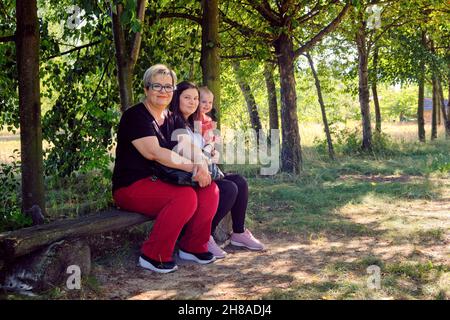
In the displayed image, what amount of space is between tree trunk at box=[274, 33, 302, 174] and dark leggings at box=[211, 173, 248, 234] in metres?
5.84

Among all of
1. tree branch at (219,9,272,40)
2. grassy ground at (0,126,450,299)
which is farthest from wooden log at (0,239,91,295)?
tree branch at (219,9,272,40)

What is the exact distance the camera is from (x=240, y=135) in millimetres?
16000

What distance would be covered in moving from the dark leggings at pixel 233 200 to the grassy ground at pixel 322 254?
333 mm

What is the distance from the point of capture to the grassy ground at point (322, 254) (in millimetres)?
4215

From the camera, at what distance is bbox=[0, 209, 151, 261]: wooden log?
3935 millimetres

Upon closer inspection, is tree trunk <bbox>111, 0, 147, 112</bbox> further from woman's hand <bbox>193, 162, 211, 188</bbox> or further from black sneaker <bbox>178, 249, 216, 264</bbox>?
black sneaker <bbox>178, 249, 216, 264</bbox>

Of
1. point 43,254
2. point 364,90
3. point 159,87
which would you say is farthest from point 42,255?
point 364,90

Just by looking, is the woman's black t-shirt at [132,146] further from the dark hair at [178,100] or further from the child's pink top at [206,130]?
the child's pink top at [206,130]

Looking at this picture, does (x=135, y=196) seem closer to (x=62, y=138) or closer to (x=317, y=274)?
(x=317, y=274)

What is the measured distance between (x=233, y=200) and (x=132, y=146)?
4.00 ft

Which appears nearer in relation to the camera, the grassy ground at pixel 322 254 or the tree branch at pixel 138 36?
the grassy ground at pixel 322 254

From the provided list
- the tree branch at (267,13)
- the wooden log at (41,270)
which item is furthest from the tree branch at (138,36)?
the tree branch at (267,13)

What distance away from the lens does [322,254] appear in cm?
539
